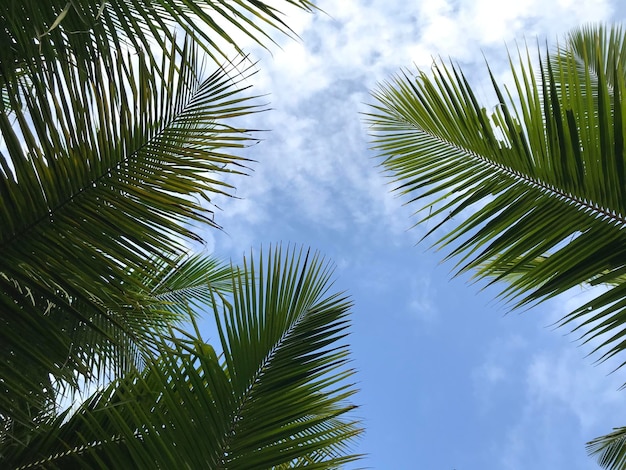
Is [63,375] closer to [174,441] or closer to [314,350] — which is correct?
[174,441]

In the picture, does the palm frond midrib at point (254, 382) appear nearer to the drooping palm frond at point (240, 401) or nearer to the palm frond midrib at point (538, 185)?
the drooping palm frond at point (240, 401)

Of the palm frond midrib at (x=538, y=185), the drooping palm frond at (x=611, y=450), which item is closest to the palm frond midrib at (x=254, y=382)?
the palm frond midrib at (x=538, y=185)

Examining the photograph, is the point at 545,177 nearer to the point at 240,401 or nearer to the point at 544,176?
the point at 544,176

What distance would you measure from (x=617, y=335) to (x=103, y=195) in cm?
156

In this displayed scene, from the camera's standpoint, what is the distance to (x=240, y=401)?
175 centimetres

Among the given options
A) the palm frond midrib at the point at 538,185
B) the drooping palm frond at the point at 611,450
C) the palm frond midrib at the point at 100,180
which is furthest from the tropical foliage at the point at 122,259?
the drooping palm frond at the point at 611,450

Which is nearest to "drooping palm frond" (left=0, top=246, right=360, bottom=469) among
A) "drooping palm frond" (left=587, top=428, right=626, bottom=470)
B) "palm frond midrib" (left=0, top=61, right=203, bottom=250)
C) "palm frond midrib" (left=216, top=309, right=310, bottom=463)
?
"palm frond midrib" (left=216, top=309, right=310, bottom=463)

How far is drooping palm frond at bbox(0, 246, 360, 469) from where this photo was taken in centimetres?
160

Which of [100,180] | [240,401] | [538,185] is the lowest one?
[240,401]

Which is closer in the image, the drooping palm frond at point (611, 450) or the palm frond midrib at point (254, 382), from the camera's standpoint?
the palm frond midrib at point (254, 382)

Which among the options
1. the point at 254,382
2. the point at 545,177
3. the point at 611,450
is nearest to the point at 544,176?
the point at 545,177

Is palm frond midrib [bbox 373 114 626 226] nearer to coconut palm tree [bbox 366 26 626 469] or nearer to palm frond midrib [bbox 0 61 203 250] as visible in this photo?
coconut palm tree [bbox 366 26 626 469]

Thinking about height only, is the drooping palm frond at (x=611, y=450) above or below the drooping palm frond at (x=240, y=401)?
above

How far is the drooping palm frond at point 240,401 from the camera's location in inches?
63.1
